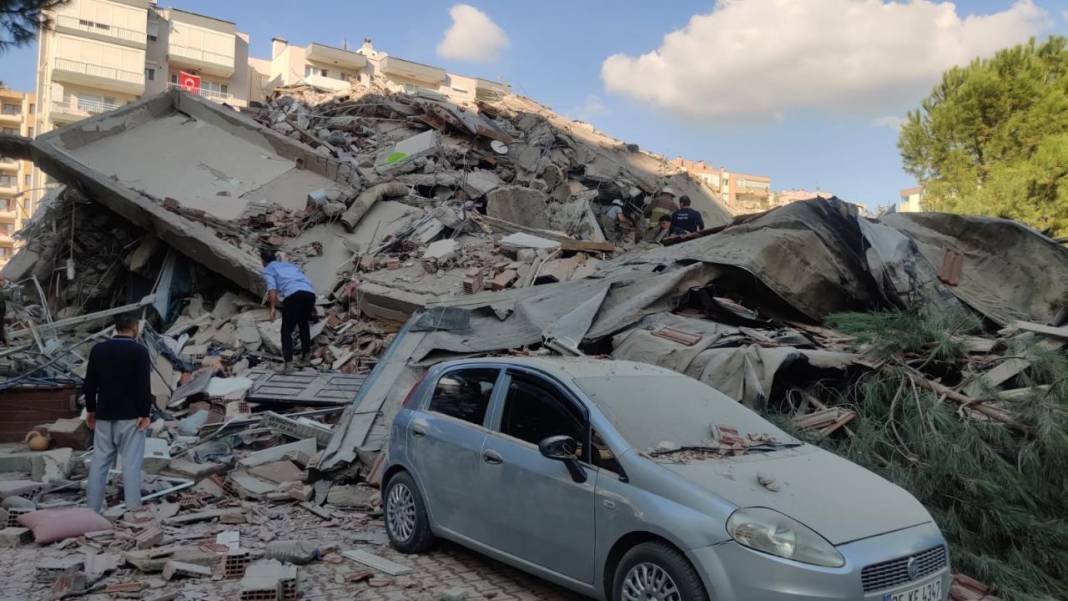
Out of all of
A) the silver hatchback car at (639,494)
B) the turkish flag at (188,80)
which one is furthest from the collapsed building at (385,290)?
the turkish flag at (188,80)

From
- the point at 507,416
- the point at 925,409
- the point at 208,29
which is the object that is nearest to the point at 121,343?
the point at 507,416

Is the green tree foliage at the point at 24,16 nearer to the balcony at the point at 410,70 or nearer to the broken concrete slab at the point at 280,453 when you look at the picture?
the broken concrete slab at the point at 280,453

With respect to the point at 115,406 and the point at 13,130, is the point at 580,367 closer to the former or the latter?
the point at 115,406

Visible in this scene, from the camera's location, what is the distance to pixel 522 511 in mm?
4504

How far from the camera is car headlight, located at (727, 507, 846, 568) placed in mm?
3447

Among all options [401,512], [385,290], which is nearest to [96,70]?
[385,290]

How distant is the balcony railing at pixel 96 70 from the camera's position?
49.6 meters

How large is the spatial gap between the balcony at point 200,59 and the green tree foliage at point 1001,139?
48.3 m

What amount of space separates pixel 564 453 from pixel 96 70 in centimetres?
5720

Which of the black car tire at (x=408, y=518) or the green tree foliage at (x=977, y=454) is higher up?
the green tree foliage at (x=977, y=454)

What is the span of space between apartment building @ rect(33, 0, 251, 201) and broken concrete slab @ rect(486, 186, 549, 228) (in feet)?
135

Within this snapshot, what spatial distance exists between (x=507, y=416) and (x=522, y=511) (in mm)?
652

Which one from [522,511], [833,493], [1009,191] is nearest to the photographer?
A: [833,493]

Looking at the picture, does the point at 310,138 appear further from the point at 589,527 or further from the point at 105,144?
the point at 589,527
